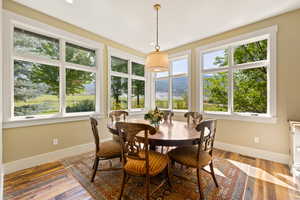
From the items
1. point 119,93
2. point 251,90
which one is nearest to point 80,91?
point 119,93

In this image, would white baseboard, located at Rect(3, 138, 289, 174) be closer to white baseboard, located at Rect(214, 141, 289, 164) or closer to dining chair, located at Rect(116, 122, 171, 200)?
white baseboard, located at Rect(214, 141, 289, 164)

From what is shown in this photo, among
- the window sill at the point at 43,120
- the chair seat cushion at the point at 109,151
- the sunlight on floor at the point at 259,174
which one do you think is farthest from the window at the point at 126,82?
the sunlight on floor at the point at 259,174

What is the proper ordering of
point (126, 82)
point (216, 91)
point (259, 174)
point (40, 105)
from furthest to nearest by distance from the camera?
point (126, 82) → point (216, 91) → point (40, 105) → point (259, 174)

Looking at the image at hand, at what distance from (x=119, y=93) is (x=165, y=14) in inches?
95.8

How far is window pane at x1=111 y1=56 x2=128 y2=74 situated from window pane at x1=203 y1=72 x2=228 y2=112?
2438 millimetres

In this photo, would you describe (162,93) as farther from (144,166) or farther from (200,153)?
(144,166)

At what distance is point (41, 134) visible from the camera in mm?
2484

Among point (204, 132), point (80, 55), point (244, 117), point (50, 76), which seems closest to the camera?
point (204, 132)

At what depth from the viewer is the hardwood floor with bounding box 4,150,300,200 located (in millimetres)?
1668

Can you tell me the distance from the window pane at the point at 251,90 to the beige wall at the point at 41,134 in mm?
3682

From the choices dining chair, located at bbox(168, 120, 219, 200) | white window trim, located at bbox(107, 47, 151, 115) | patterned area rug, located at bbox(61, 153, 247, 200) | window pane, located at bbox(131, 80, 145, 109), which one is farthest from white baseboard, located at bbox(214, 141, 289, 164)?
window pane, located at bbox(131, 80, 145, 109)

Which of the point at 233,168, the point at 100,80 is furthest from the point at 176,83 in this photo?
the point at 233,168

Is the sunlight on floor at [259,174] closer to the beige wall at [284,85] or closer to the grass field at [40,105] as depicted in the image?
the beige wall at [284,85]

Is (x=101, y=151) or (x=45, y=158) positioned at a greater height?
(x=101, y=151)
